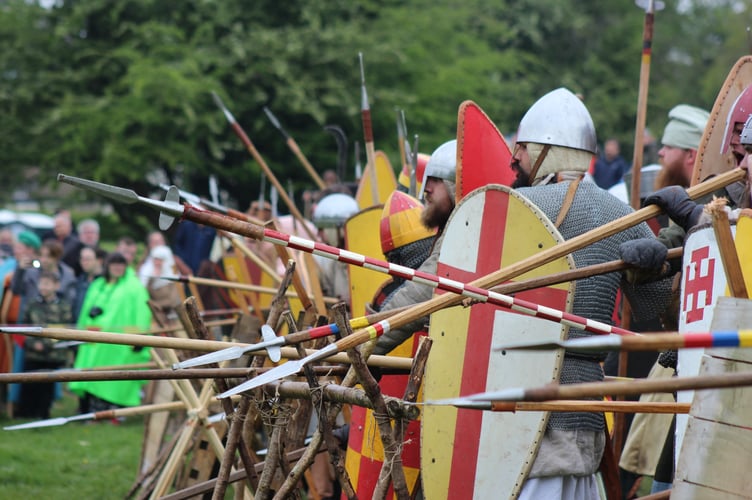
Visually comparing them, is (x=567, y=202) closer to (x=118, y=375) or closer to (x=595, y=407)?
(x=595, y=407)

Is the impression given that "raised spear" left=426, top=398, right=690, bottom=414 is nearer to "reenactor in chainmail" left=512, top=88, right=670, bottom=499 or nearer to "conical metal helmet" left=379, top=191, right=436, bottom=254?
"reenactor in chainmail" left=512, top=88, right=670, bottom=499

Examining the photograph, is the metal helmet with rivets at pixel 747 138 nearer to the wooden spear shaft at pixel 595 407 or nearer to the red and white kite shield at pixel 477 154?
the wooden spear shaft at pixel 595 407

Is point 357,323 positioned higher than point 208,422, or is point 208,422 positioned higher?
point 357,323

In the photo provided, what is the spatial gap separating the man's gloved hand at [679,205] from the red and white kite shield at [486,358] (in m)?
0.30

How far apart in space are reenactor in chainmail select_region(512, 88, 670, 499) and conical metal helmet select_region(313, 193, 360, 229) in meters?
2.84

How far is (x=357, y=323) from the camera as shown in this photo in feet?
11.2

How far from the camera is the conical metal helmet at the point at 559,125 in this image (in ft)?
12.8

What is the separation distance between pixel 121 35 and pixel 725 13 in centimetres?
2281

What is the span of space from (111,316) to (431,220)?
5897mm

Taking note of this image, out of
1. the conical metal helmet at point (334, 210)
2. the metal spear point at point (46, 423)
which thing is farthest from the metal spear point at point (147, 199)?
the conical metal helmet at point (334, 210)

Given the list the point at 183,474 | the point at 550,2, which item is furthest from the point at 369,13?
the point at 183,474

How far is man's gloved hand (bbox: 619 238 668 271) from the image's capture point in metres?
3.28

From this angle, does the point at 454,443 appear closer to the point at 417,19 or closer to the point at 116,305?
the point at 116,305

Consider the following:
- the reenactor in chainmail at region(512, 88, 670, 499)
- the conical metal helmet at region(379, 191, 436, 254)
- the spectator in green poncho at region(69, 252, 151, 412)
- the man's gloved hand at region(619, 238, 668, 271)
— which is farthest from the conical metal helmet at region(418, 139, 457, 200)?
the spectator in green poncho at region(69, 252, 151, 412)
